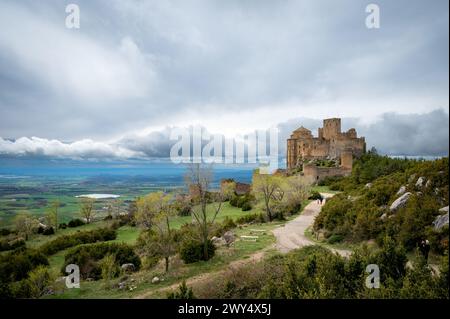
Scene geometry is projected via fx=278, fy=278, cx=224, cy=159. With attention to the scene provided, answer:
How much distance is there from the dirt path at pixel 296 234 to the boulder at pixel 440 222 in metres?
3.78

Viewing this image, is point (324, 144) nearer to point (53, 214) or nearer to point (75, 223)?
point (75, 223)

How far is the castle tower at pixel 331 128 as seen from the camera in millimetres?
65562

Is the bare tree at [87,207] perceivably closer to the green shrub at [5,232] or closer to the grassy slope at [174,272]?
the green shrub at [5,232]

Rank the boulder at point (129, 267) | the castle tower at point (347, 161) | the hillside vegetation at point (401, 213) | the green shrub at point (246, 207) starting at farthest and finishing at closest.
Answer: the castle tower at point (347, 161) < the green shrub at point (246, 207) < the boulder at point (129, 267) < the hillside vegetation at point (401, 213)

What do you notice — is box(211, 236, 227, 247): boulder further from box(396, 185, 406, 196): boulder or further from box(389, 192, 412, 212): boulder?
box(396, 185, 406, 196): boulder

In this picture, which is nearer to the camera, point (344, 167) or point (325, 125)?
point (344, 167)

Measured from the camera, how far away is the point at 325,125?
6794cm

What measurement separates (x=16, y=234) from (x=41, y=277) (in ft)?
61.2

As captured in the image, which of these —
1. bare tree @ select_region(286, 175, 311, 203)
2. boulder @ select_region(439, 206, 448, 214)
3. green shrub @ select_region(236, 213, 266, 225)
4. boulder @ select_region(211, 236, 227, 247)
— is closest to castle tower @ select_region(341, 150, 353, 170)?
bare tree @ select_region(286, 175, 311, 203)

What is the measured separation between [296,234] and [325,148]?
48278mm

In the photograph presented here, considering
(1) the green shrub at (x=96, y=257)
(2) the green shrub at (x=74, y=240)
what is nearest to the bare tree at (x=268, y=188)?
(1) the green shrub at (x=96, y=257)

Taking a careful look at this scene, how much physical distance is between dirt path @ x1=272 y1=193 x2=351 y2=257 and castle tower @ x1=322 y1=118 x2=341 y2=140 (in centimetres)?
4165

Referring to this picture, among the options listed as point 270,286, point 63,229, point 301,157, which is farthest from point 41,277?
point 301,157
